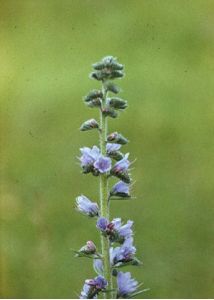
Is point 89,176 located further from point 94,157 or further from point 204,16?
point 94,157

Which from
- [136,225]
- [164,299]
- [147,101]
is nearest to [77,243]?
[136,225]

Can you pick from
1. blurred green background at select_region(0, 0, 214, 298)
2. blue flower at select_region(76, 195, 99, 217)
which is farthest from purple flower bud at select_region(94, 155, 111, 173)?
blurred green background at select_region(0, 0, 214, 298)

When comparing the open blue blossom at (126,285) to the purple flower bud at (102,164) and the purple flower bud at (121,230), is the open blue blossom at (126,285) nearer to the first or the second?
the purple flower bud at (121,230)

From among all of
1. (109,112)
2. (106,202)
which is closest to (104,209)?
(106,202)

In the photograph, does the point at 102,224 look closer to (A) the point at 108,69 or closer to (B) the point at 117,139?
(B) the point at 117,139

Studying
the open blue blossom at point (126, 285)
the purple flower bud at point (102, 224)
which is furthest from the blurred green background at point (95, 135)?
the purple flower bud at point (102, 224)

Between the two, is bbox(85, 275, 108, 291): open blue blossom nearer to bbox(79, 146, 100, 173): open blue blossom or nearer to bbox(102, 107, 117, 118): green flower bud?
bbox(79, 146, 100, 173): open blue blossom
